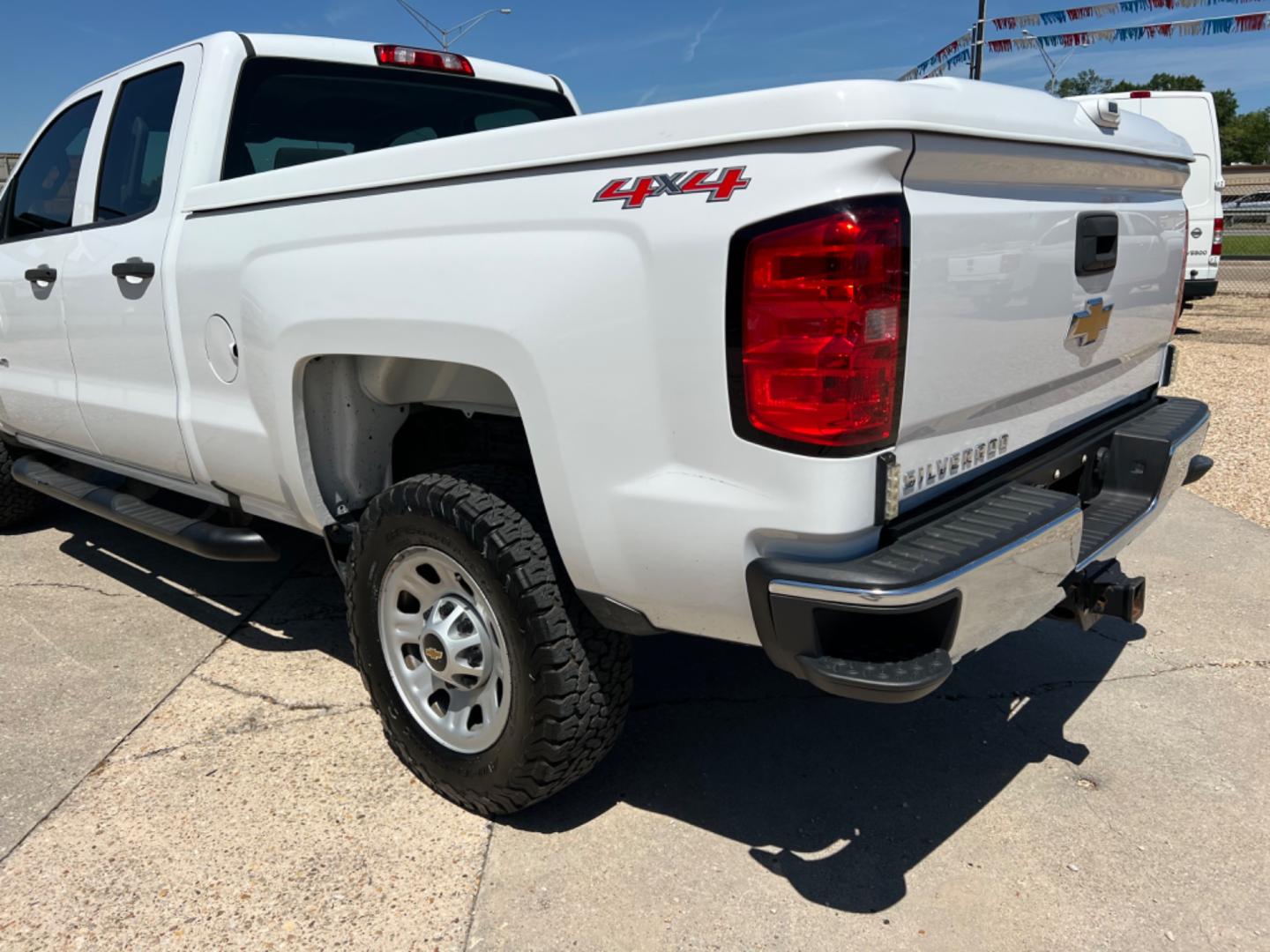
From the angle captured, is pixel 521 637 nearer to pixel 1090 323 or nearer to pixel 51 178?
pixel 1090 323

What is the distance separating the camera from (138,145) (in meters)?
3.72

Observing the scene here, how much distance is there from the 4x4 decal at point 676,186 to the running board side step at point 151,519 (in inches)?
77.8

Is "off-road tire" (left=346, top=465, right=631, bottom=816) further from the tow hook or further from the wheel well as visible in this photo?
the tow hook

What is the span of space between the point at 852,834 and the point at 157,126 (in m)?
3.28

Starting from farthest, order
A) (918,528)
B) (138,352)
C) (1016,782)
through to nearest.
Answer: (138,352), (1016,782), (918,528)

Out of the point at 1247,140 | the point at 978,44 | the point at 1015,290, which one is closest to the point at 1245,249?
the point at 978,44

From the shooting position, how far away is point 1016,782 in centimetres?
290

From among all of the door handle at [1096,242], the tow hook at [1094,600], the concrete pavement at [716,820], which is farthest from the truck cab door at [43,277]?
the tow hook at [1094,600]

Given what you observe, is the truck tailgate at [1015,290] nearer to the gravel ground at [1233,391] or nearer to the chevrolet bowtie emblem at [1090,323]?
the chevrolet bowtie emblem at [1090,323]

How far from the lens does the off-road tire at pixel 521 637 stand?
2.40m

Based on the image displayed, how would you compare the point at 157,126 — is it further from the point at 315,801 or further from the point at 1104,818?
the point at 1104,818

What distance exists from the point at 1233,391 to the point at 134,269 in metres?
8.34

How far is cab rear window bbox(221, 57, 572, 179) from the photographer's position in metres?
3.46

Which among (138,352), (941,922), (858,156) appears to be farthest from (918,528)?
(138,352)
